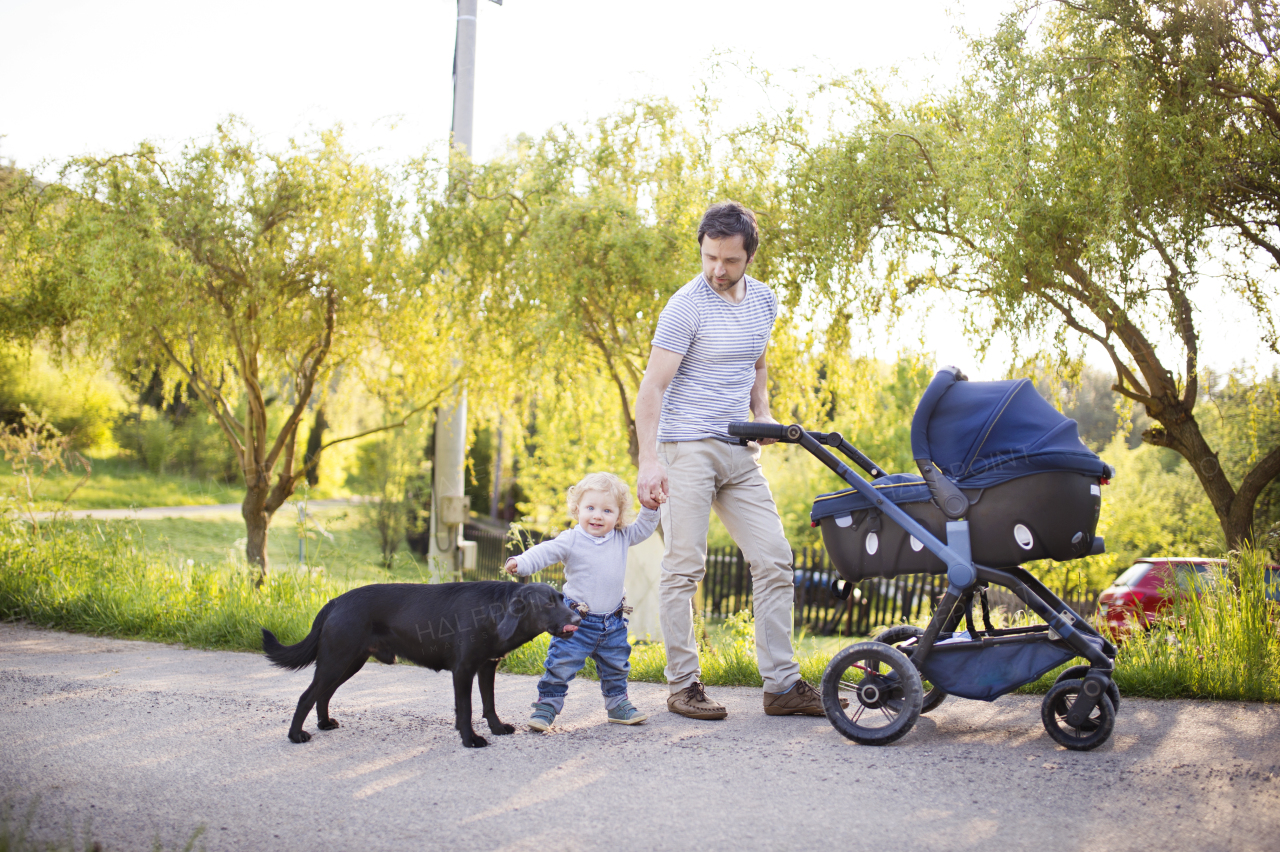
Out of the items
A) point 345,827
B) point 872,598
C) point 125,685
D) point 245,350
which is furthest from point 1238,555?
point 872,598

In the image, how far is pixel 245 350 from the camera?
30.6ft

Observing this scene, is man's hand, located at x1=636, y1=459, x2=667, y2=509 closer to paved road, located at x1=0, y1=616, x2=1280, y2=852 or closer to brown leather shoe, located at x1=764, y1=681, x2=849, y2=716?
paved road, located at x1=0, y1=616, x2=1280, y2=852

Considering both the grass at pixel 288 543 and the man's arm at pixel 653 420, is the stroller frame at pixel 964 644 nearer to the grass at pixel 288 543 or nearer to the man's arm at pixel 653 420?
the man's arm at pixel 653 420

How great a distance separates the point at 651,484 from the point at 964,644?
1.39 metres

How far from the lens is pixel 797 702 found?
407 centimetres

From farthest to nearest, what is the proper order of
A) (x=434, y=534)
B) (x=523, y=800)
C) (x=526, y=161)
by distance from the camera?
(x=434, y=534) → (x=526, y=161) → (x=523, y=800)

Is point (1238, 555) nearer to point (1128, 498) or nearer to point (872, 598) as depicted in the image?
point (872, 598)

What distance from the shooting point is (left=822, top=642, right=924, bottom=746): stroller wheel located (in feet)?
11.3

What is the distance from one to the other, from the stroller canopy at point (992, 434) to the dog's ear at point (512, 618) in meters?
1.64

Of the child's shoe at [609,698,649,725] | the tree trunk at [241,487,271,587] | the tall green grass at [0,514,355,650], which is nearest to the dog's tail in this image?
the child's shoe at [609,698,649,725]

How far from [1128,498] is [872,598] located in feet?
41.3

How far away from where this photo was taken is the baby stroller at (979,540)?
330 centimetres

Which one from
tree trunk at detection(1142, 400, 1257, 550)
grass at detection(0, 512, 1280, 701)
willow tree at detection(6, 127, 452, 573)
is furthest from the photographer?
willow tree at detection(6, 127, 452, 573)

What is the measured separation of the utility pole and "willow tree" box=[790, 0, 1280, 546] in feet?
16.2
